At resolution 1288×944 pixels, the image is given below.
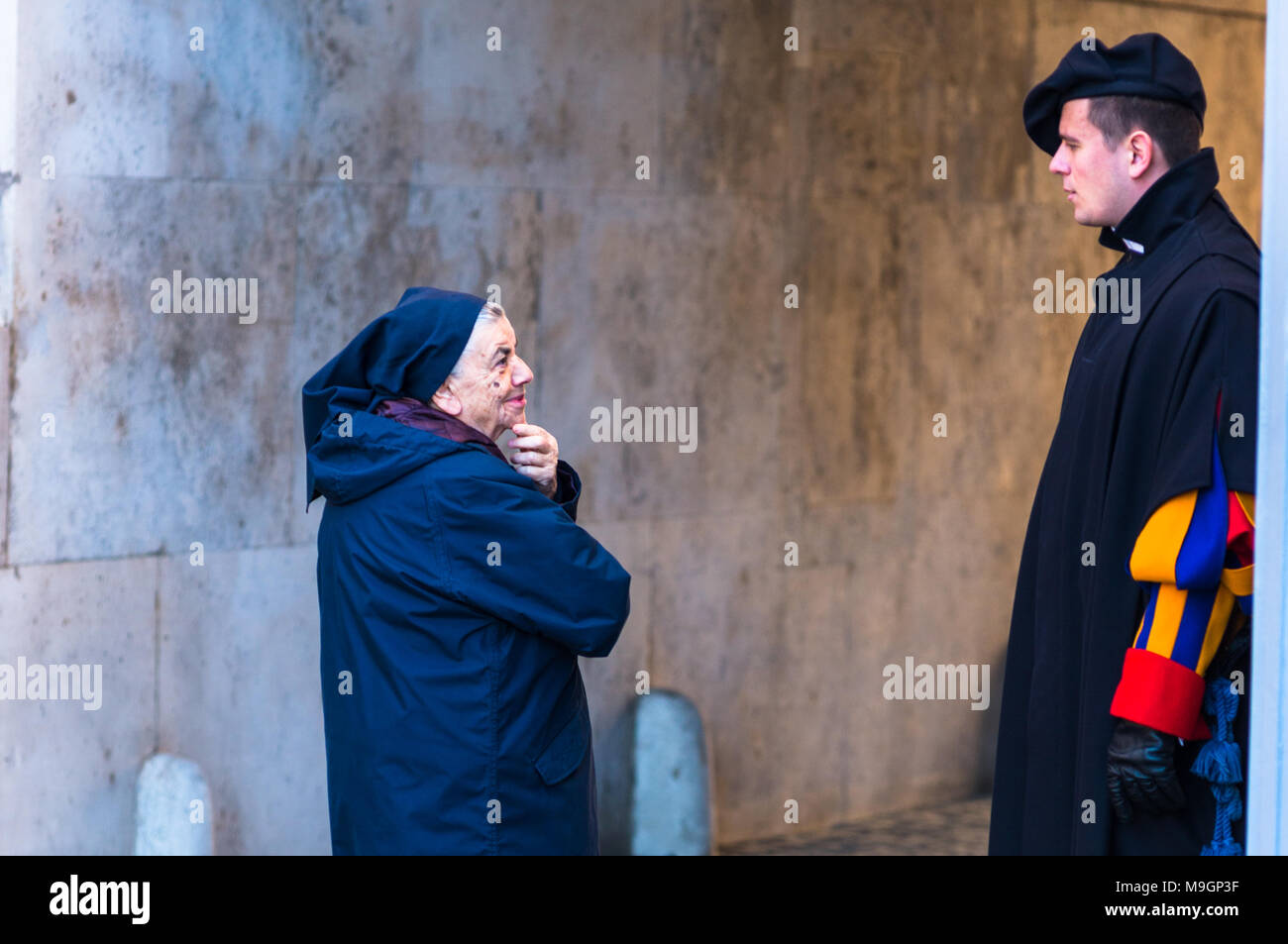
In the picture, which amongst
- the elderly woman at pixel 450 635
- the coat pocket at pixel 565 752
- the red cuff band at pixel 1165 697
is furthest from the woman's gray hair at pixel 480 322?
the red cuff band at pixel 1165 697

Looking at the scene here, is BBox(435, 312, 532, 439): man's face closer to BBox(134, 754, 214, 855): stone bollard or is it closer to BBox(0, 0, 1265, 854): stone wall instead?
BBox(0, 0, 1265, 854): stone wall

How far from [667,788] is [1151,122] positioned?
3.12 meters

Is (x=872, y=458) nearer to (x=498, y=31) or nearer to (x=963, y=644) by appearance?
(x=963, y=644)

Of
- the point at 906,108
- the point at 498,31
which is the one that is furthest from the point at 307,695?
the point at 906,108

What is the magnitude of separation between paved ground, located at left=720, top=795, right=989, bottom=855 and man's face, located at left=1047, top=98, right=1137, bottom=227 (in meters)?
3.20

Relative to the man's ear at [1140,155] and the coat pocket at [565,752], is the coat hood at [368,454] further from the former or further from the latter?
the man's ear at [1140,155]

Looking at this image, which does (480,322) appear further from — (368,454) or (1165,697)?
(1165,697)

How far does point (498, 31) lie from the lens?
5090 mm

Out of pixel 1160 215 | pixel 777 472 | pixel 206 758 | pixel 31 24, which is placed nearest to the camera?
pixel 1160 215

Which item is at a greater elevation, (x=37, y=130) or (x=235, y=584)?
(x=37, y=130)

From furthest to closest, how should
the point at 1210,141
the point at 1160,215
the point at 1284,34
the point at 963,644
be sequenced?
the point at 1210,141, the point at 963,644, the point at 1160,215, the point at 1284,34

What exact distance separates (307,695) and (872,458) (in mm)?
2485

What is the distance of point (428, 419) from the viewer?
307cm

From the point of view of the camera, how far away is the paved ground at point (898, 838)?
5.72 m
